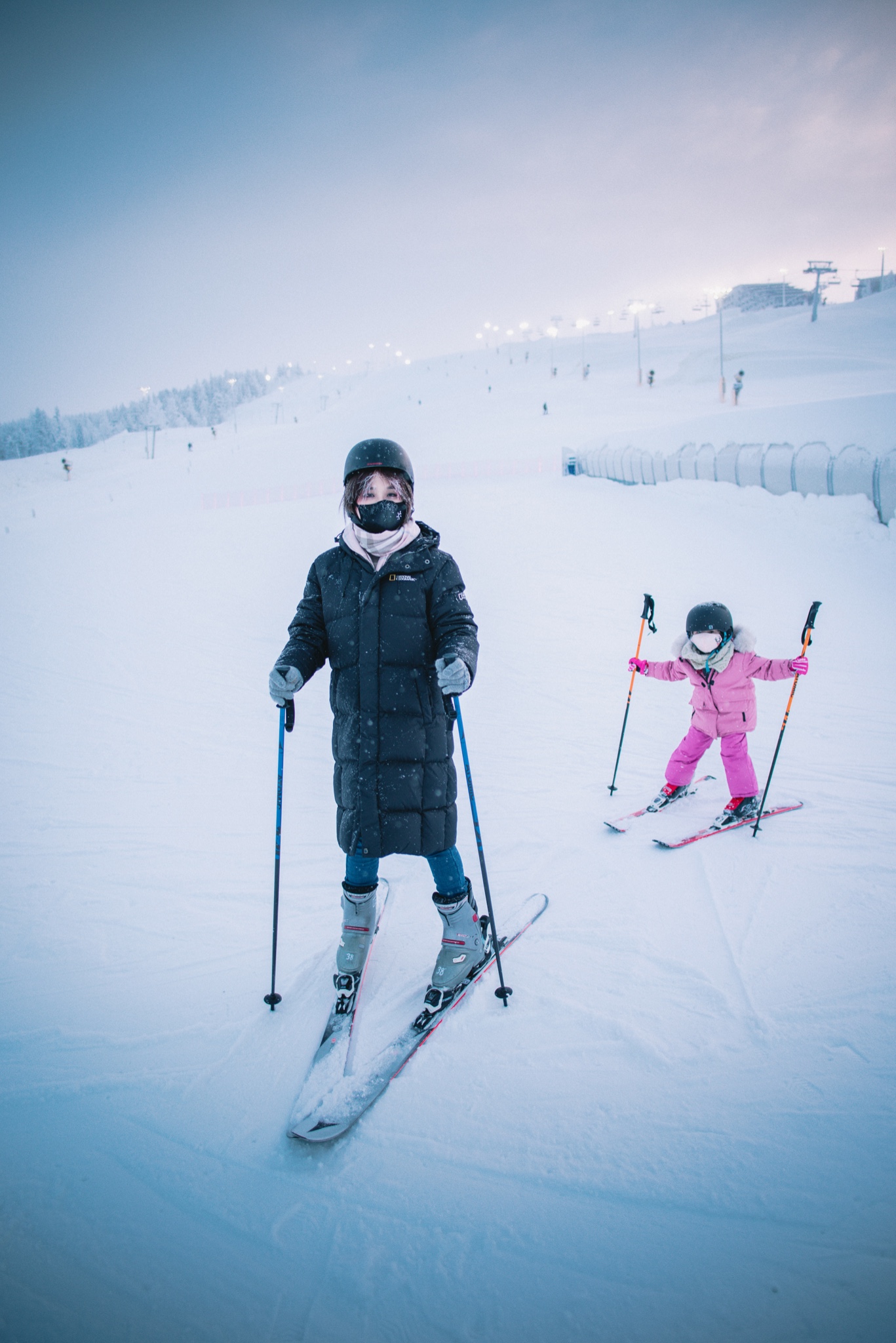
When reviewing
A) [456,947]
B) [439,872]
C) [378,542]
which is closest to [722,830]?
[456,947]

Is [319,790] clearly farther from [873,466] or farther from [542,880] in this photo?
[873,466]

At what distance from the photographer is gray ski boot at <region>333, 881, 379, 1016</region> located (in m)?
2.70

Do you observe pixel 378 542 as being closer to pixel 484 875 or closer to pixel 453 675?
pixel 453 675

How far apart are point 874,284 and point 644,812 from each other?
3901 inches

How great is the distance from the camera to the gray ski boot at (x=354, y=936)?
8.87 ft

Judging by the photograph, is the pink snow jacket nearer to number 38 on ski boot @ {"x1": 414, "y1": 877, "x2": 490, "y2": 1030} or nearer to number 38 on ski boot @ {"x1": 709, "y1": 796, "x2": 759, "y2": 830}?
number 38 on ski boot @ {"x1": 709, "y1": 796, "x2": 759, "y2": 830}

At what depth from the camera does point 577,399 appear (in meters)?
39.0

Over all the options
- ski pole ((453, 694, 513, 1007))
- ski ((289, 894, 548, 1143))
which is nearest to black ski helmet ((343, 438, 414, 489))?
ski pole ((453, 694, 513, 1007))

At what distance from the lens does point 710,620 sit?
3.76m

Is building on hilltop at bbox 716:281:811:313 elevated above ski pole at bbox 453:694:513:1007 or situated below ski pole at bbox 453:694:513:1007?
above

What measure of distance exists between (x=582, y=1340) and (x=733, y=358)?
50365 millimetres

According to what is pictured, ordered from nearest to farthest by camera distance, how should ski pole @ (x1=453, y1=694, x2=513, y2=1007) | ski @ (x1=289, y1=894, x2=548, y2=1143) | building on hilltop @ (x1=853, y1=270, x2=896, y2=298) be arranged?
ski @ (x1=289, y1=894, x2=548, y2=1143) → ski pole @ (x1=453, y1=694, x2=513, y2=1007) → building on hilltop @ (x1=853, y1=270, x2=896, y2=298)

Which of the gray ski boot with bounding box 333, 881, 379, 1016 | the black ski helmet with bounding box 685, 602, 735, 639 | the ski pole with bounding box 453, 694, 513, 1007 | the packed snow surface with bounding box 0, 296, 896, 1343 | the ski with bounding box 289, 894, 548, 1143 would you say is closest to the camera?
the packed snow surface with bounding box 0, 296, 896, 1343

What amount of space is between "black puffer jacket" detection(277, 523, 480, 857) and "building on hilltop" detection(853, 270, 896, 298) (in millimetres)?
93634
